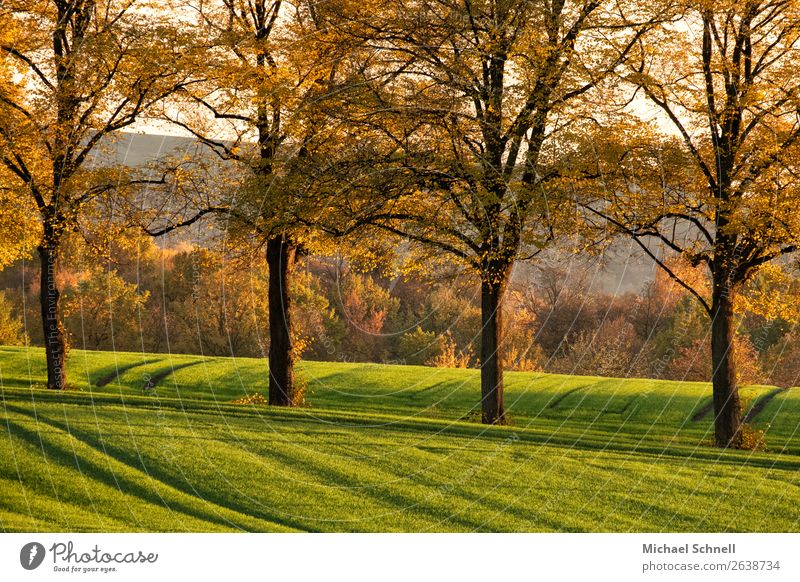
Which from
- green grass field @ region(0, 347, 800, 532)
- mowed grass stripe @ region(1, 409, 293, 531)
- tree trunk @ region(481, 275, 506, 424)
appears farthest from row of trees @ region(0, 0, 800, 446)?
mowed grass stripe @ region(1, 409, 293, 531)

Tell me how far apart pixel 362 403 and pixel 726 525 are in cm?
2028

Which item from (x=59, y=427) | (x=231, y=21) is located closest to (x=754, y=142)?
(x=231, y=21)

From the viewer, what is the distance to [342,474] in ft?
55.6

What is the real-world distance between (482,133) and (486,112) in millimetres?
503

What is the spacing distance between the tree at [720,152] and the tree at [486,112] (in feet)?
4.40

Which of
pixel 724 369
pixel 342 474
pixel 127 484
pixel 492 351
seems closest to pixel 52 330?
pixel 492 351

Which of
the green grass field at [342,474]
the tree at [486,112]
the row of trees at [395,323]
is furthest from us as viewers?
the row of trees at [395,323]

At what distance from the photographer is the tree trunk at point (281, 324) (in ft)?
86.9

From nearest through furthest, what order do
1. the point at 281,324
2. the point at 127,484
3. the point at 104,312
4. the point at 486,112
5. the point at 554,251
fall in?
the point at 127,484, the point at 486,112, the point at 554,251, the point at 281,324, the point at 104,312

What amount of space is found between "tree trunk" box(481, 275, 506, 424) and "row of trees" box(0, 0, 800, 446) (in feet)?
0.17

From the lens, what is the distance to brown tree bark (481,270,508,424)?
75.3 ft

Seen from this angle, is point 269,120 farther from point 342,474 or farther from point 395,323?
point 395,323

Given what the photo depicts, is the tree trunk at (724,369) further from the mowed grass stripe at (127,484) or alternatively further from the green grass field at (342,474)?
the mowed grass stripe at (127,484)

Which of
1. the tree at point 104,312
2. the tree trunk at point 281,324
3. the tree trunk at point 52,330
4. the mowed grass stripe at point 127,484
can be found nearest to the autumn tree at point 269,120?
the tree trunk at point 281,324
